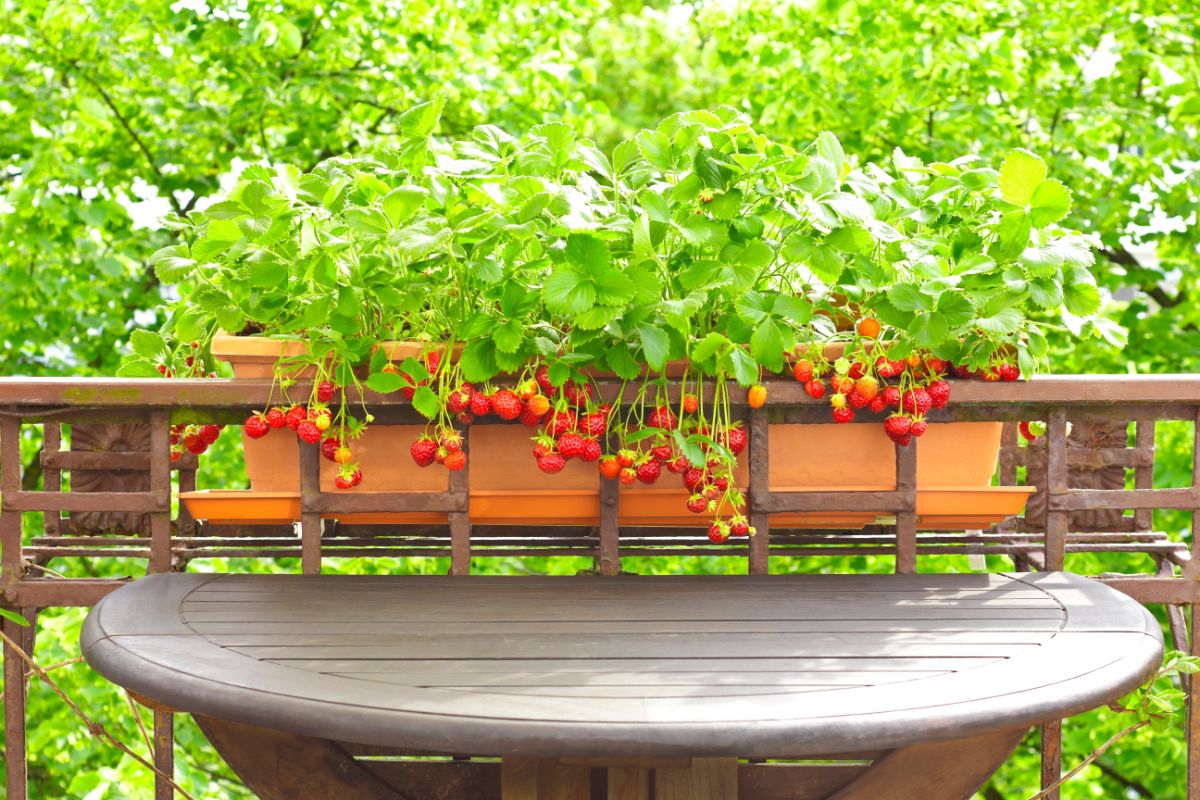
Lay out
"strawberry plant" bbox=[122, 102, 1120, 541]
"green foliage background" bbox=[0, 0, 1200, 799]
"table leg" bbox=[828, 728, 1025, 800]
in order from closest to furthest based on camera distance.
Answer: "table leg" bbox=[828, 728, 1025, 800] < "strawberry plant" bbox=[122, 102, 1120, 541] < "green foliage background" bbox=[0, 0, 1200, 799]

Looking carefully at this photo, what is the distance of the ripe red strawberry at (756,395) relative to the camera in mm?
1252

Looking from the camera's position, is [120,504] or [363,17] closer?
[120,504]

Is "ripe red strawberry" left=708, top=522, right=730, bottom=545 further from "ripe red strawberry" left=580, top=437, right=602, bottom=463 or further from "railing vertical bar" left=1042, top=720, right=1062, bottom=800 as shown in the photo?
"railing vertical bar" left=1042, top=720, right=1062, bottom=800

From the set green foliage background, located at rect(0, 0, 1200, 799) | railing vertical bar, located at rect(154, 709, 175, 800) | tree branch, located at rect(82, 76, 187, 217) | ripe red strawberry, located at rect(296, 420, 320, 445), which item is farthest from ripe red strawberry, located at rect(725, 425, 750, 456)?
tree branch, located at rect(82, 76, 187, 217)

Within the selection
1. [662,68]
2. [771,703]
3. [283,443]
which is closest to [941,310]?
[771,703]

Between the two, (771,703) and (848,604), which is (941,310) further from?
(771,703)

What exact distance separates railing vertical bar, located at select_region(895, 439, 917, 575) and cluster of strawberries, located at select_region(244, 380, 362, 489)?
24.8 inches

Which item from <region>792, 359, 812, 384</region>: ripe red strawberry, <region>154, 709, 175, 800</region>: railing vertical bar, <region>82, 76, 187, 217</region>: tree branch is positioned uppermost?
<region>82, 76, 187, 217</region>: tree branch

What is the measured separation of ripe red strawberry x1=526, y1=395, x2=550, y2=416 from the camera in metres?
1.22

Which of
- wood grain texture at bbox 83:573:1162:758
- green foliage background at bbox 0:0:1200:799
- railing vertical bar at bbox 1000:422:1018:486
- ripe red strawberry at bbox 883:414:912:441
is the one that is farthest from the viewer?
green foliage background at bbox 0:0:1200:799

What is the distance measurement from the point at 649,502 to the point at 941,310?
1.32 feet

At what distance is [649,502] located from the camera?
1.36 m

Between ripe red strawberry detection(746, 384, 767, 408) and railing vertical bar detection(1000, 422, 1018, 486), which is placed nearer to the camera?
→ ripe red strawberry detection(746, 384, 767, 408)

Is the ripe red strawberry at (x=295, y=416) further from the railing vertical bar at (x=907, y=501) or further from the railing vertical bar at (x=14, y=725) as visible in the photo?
the railing vertical bar at (x=907, y=501)
